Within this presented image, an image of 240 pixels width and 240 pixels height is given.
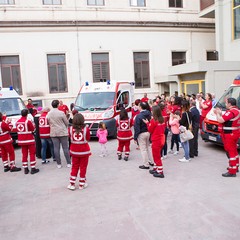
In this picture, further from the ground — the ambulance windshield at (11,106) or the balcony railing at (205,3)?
the balcony railing at (205,3)

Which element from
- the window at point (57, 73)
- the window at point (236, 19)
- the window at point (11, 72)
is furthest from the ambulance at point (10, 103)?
the window at point (236, 19)

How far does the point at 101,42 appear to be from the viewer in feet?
65.4

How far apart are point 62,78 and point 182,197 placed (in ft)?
53.1

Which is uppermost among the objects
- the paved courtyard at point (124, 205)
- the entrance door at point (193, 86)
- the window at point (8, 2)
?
the window at point (8, 2)

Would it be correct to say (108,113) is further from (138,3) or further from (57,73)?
(138,3)

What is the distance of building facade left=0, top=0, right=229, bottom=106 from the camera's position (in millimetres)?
18375

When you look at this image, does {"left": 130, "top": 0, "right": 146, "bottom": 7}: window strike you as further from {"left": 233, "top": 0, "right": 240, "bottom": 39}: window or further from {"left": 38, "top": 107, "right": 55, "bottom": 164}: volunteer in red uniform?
{"left": 38, "top": 107, "right": 55, "bottom": 164}: volunteer in red uniform

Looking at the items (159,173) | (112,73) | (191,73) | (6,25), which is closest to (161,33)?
(112,73)

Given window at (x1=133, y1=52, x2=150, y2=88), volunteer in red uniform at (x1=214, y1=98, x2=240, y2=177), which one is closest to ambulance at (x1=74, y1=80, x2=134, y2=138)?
volunteer in red uniform at (x1=214, y1=98, x2=240, y2=177)

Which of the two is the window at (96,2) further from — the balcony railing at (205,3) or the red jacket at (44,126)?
the red jacket at (44,126)

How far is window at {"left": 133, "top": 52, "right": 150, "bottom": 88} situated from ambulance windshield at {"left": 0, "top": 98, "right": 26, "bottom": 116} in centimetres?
1143

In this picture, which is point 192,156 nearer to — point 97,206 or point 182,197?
point 182,197

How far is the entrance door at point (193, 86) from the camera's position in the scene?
14820 mm

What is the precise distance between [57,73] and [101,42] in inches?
151
